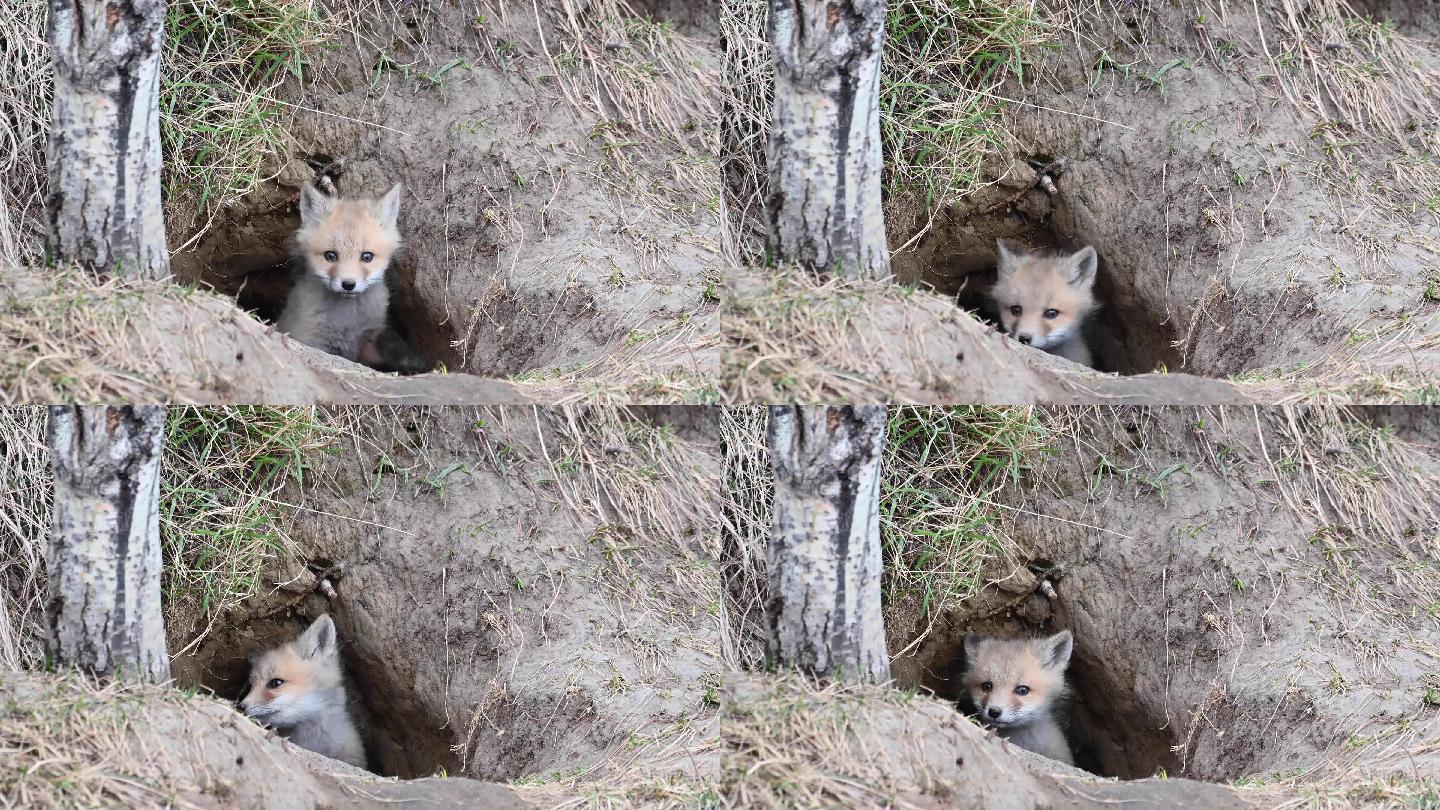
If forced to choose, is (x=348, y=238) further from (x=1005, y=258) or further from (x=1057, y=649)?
(x=1057, y=649)

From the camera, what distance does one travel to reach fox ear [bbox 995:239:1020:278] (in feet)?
18.7

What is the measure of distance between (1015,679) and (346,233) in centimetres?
356

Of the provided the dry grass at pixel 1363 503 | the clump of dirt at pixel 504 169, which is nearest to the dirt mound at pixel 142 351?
the clump of dirt at pixel 504 169

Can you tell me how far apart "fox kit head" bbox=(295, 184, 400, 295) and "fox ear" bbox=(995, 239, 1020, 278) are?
2879mm

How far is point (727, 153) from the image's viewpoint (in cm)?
477

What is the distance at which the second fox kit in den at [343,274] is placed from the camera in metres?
5.14

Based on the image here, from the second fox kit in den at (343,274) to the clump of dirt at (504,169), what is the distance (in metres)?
0.13

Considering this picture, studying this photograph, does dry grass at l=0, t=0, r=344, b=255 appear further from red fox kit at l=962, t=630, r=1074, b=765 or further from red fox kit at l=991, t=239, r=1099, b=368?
red fox kit at l=962, t=630, r=1074, b=765

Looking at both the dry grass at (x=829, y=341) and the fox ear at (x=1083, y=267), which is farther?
the fox ear at (x=1083, y=267)

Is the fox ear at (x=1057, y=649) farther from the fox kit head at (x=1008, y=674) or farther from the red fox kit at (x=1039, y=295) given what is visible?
the red fox kit at (x=1039, y=295)

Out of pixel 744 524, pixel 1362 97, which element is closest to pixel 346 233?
pixel 744 524

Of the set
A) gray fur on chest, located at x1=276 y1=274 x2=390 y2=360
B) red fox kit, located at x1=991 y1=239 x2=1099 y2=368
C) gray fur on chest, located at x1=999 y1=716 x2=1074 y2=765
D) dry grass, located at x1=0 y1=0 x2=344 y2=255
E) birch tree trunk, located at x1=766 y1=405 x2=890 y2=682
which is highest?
dry grass, located at x1=0 y1=0 x2=344 y2=255

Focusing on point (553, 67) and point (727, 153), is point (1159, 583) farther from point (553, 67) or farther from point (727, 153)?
point (553, 67)

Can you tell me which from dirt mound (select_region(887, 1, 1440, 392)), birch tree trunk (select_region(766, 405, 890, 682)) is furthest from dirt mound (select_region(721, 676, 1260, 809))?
dirt mound (select_region(887, 1, 1440, 392))
